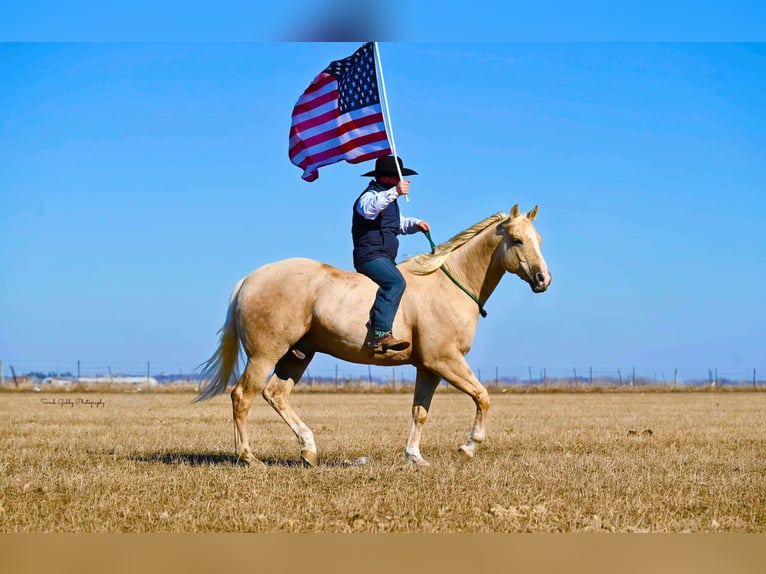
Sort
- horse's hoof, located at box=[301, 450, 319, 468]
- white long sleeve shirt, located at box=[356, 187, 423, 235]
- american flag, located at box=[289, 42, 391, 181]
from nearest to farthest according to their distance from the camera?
white long sleeve shirt, located at box=[356, 187, 423, 235]
horse's hoof, located at box=[301, 450, 319, 468]
american flag, located at box=[289, 42, 391, 181]

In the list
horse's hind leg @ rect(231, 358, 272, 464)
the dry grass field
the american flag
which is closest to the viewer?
the dry grass field

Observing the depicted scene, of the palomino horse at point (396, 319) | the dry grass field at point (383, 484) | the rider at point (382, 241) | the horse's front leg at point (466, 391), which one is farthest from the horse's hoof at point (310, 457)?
the horse's front leg at point (466, 391)

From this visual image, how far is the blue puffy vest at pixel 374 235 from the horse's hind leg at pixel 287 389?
4.93 ft

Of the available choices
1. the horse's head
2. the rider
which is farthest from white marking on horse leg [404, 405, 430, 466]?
the horse's head

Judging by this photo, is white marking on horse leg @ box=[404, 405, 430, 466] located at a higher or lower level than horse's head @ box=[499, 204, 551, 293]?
lower

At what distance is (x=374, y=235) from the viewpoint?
31.2 ft

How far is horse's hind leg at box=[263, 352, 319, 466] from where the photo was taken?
9.74 metres

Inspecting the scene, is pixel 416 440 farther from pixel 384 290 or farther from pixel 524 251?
pixel 524 251

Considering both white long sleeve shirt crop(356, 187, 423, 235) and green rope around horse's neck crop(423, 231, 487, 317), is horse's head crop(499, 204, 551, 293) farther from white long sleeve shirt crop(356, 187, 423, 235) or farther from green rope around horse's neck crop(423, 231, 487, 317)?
white long sleeve shirt crop(356, 187, 423, 235)

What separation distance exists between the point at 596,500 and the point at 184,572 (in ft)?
14.4

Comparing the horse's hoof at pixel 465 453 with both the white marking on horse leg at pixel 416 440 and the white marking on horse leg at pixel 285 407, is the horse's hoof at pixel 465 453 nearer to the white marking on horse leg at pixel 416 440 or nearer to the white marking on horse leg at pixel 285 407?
the white marking on horse leg at pixel 416 440

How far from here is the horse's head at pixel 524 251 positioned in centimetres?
941

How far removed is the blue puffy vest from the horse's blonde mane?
47 cm

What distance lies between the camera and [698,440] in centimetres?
1298
